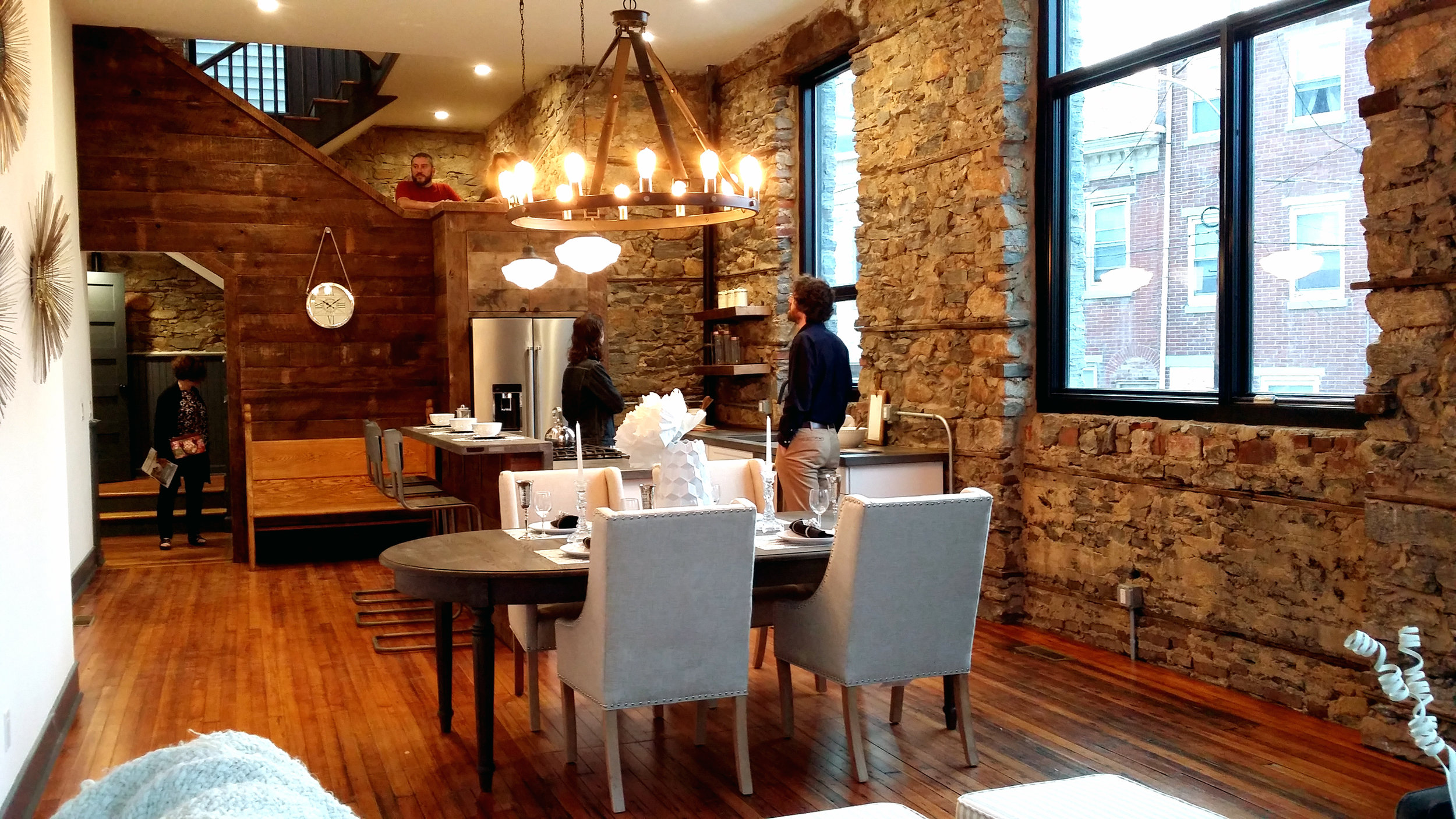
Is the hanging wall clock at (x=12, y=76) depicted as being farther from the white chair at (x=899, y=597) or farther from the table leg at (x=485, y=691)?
the white chair at (x=899, y=597)

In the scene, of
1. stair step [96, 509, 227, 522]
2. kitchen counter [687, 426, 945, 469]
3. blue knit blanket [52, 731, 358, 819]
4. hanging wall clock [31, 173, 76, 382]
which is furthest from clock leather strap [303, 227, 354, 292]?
blue knit blanket [52, 731, 358, 819]

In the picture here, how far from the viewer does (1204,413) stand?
5074 mm

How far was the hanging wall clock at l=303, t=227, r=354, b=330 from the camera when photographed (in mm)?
8945

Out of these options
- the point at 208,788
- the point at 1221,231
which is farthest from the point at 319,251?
the point at 208,788

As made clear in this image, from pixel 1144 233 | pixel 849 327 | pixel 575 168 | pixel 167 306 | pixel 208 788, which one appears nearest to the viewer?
pixel 208 788

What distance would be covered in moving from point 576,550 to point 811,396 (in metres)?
2.36

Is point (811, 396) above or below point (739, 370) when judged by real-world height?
below

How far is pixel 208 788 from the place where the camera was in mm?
1303

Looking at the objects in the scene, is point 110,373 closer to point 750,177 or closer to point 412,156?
point 412,156

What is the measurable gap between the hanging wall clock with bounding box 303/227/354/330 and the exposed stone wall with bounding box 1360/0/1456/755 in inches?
280

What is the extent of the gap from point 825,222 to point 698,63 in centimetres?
187

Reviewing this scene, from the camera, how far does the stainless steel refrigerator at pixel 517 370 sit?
28.7ft

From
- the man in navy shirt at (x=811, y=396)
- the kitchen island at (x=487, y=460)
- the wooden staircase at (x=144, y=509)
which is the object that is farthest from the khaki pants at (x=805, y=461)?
the wooden staircase at (x=144, y=509)

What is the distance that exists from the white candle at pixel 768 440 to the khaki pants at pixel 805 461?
12 cm
